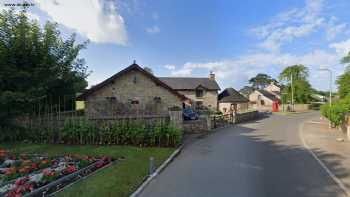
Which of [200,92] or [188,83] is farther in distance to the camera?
[188,83]

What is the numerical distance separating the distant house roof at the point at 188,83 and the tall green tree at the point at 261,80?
257 ft

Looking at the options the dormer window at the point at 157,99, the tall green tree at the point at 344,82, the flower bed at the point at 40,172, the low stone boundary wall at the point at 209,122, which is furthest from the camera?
the dormer window at the point at 157,99

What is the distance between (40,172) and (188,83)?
126ft

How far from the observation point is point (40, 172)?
24.3 feet

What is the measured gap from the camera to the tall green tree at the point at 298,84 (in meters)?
62.3

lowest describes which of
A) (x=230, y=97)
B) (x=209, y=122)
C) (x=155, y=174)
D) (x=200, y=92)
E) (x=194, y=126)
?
(x=155, y=174)

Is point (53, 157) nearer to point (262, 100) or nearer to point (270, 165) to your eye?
point (270, 165)

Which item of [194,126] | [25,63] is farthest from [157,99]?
[25,63]

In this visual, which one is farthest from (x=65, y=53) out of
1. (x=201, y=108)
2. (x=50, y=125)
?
(x=201, y=108)

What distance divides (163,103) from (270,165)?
14.3 meters

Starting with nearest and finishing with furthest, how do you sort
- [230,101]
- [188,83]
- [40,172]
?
[40,172], [188,83], [230,101]

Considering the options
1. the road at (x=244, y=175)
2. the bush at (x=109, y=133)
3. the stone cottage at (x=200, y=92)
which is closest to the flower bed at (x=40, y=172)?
the road at (x=244, y=175)

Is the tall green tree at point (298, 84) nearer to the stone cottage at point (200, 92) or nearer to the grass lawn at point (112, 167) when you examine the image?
the stone cottage at point (200, 92)

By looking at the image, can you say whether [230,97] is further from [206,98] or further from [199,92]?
[199,92]
